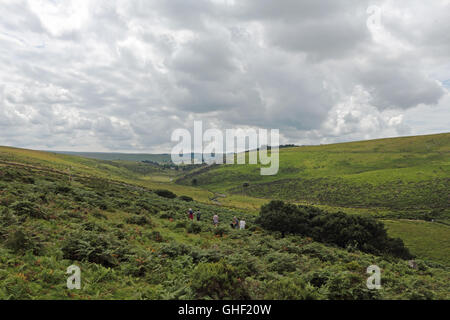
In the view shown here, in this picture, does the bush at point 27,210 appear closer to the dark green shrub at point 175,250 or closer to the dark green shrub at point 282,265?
the dark green shrub at point 175,250

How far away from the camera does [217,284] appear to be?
8633 millimetres

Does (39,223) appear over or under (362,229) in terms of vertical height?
over

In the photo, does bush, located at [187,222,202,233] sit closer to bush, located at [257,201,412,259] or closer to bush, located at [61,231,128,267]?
bush, located at [61,231,128,267]

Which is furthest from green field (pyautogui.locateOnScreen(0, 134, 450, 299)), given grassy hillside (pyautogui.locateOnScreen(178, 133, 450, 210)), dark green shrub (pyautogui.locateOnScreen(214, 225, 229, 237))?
grassy hillside (pyautogui.locateOnScreen(178, 133, 450, 210))

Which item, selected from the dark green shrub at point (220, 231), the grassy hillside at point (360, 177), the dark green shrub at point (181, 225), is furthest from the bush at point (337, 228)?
the grassy hillside at point (360, 177)

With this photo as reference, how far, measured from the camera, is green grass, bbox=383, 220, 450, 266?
134ft

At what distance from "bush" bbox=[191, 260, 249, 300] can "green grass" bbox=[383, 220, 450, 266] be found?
4177cm

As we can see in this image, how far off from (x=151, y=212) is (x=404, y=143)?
19880cm

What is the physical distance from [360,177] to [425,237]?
76.1m

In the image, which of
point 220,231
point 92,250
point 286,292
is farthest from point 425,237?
point 92,250

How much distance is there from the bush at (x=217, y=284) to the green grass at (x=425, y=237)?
41773 mm
